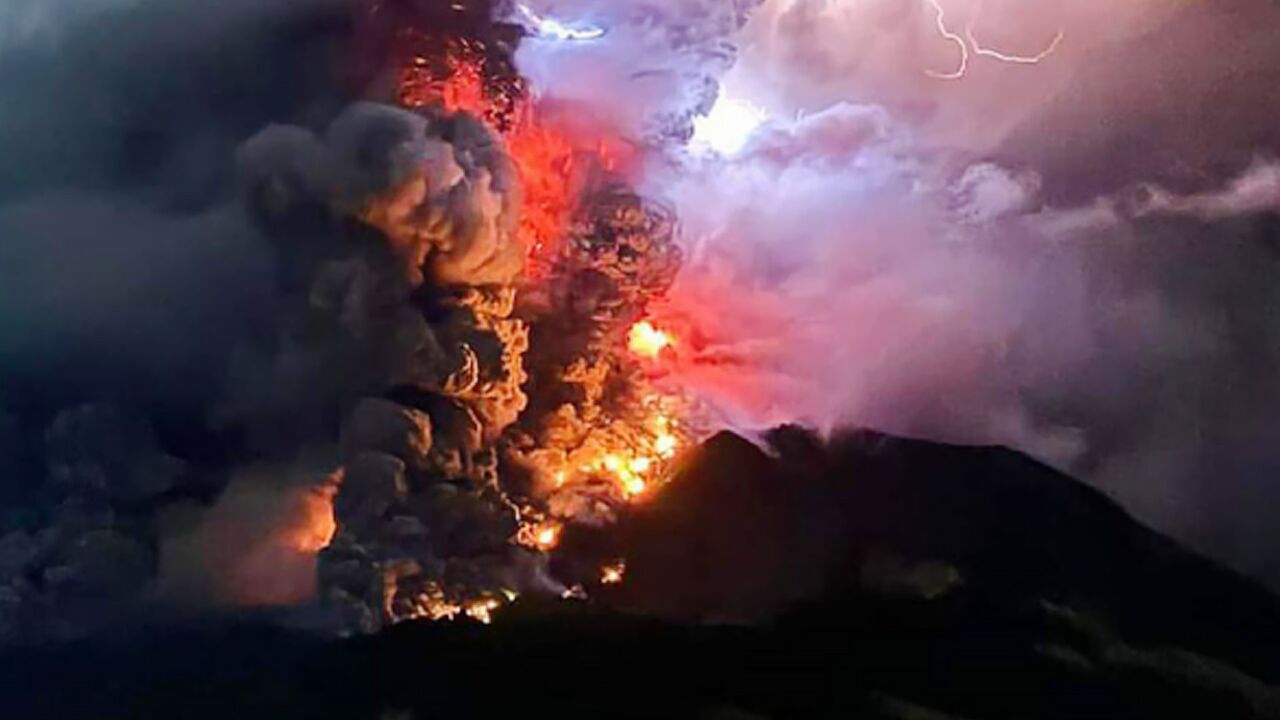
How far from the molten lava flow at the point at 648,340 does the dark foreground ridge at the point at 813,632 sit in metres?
1.30

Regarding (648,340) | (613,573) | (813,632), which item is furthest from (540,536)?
(813,632)

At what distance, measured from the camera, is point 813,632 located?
1666 centimetres

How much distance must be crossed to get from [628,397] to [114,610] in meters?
6.26

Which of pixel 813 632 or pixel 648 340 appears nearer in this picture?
pixel 813 632

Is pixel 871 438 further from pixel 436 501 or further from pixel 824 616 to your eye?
pixel 436 501

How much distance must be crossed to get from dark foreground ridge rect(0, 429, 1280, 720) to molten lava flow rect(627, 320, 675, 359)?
1301 mm

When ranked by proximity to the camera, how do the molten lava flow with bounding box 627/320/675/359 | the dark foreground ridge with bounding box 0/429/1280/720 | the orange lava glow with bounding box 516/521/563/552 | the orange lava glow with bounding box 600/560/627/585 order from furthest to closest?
the molten lava flow with bounding box 627/320/675/359, the orange lava glow with bounding box 600/560/627/585, the orange lava glow with bounding box 516/521/563/552, the dark foreground ridge with bounding box 0/429/1280/720

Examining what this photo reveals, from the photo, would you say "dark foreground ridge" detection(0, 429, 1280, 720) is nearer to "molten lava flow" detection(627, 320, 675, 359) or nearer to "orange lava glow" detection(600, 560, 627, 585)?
"orange lava glow" detection(600, 560, 627, 585)

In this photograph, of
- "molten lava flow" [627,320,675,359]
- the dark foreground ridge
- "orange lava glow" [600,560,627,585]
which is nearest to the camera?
the dark foreground ridge

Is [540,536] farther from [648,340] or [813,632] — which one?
[813,632]

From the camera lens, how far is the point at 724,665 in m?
16.2

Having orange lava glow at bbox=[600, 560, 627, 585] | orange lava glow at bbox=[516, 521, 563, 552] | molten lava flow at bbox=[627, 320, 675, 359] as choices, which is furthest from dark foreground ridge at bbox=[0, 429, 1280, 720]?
molten lava flow at bbox=[627, 320, 675, 359]

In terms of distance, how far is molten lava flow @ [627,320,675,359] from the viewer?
1750 cm

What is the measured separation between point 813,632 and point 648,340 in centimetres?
398
